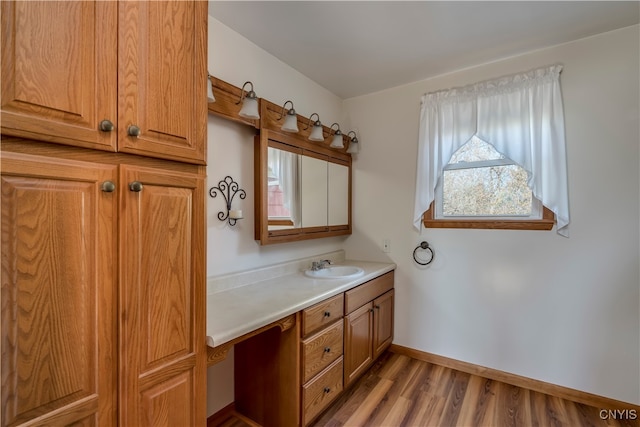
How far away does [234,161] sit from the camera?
194 cm

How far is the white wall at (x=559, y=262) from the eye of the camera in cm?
191

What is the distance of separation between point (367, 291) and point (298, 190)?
944mm

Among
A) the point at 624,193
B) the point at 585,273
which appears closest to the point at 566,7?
the point at 624,193

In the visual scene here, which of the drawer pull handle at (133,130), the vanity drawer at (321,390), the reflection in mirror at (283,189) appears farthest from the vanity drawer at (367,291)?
the drawer pull handle at (133,130)

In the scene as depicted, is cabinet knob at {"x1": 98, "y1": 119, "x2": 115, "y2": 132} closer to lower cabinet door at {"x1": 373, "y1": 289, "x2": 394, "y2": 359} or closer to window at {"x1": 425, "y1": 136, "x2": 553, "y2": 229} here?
lower cabinet door at {"x1": 373, "y1": 289, "x2": 394, "y2": 359}

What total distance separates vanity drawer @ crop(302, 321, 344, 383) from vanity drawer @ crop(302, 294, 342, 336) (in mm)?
46

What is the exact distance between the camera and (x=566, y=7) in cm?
169

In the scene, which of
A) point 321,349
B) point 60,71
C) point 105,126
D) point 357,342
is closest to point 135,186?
point 105,126

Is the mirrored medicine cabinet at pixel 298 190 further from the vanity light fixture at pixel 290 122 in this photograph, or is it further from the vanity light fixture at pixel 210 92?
the vanity light fixture at pixel 210 92

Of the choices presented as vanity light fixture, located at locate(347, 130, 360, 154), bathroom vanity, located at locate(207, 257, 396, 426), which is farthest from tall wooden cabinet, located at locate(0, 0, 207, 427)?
vanity light fixture, located at locate(347, 130, 360, 154)

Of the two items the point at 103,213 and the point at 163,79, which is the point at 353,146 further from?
the point at 103,213

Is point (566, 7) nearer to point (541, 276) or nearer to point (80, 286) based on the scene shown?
point (541, 276)

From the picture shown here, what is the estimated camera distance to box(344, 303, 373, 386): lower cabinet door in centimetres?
201

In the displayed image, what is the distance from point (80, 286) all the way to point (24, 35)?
621 millimetres
